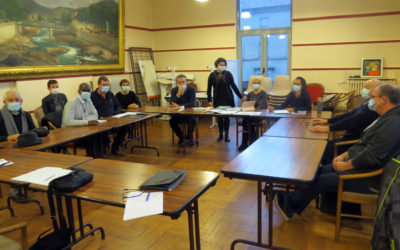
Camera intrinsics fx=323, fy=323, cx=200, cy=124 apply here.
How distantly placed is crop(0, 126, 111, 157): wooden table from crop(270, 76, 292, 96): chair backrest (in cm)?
402

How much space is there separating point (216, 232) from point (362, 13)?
585 centimetres

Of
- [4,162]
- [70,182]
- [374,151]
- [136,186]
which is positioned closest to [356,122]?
[374,151]

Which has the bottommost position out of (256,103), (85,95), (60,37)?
(256,103)

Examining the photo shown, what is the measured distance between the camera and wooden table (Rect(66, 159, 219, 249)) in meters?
1.75

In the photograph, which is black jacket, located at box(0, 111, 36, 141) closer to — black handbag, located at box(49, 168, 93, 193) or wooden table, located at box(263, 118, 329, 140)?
black handbag, located at box(49, 168, 93, 193)

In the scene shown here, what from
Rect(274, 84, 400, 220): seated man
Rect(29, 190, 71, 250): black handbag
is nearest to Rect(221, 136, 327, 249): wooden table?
Rect(274, 84, 400, 220): seated man

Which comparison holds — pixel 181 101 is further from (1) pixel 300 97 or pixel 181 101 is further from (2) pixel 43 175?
(2) pixel 43 175

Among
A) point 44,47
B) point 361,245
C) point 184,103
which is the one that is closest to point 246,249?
point 361,245

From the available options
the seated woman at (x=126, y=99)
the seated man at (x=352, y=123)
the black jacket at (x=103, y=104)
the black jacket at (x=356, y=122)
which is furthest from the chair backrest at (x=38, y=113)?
the black jacket at (x=356, y=122)

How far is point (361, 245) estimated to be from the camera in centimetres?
249

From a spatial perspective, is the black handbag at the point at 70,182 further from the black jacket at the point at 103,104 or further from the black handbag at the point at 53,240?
the black jacket at the point at 103,104

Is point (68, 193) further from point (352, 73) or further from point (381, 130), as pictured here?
point (352, 73)

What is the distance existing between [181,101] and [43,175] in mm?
3770

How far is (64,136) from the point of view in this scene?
3.56 m
